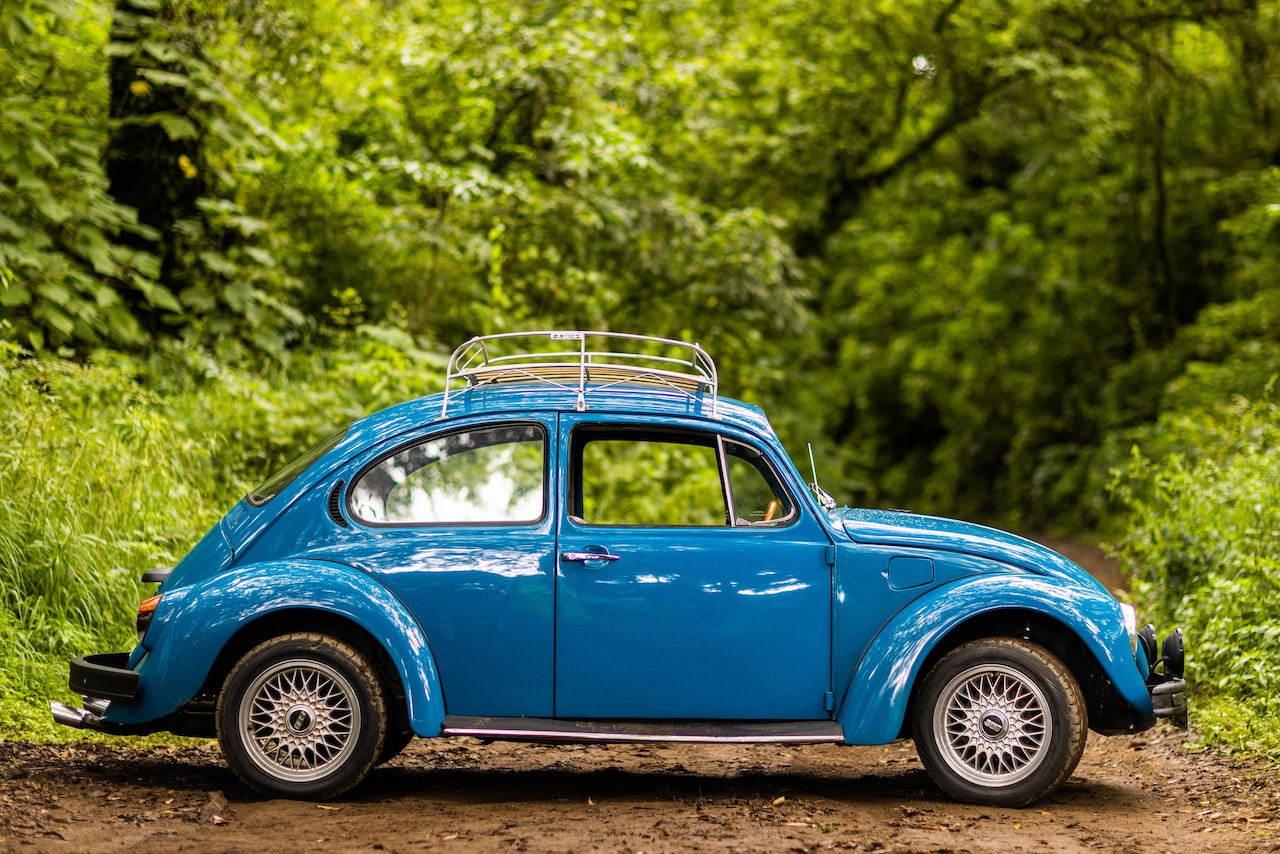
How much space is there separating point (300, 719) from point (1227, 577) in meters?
6.32

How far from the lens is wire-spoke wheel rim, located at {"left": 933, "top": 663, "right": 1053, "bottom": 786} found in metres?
5.58

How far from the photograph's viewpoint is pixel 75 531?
25.3ft

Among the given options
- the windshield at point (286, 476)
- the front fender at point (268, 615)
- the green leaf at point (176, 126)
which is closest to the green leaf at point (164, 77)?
the green leaf at point (176, 126)

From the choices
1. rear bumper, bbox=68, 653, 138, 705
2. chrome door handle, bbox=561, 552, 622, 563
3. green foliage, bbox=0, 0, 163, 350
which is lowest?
rear bumper, bbox=68, 653, 138, 705

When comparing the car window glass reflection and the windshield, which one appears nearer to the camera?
the windshield

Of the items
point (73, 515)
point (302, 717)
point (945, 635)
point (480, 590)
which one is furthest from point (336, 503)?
point (73, 515)

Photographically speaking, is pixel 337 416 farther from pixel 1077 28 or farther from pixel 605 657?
pixel 1077 28

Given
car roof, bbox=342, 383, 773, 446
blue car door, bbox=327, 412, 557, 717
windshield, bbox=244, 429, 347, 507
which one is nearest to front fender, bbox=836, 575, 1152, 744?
car roof, bbox=342, 383, 773, 446

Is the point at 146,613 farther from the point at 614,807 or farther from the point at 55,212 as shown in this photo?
the point at 55,212

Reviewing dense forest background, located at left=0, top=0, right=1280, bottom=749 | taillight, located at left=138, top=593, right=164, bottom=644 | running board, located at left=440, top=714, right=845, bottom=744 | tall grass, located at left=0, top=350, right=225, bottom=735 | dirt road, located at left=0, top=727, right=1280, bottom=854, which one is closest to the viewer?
dirt road, located at left=0, top=727, right=1280, bottom=854

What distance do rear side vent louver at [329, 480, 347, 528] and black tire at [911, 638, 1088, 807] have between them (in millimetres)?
2739

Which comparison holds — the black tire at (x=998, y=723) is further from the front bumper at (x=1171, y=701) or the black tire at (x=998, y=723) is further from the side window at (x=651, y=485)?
the side window at (x=651, y=485)

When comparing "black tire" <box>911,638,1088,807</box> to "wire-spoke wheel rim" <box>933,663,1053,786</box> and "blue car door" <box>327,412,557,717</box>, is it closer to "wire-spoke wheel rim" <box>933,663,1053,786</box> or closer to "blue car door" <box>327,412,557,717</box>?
"wire-spoke wheel rim" <box>933,663,1053,786</box>

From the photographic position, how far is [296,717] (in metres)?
5.49
